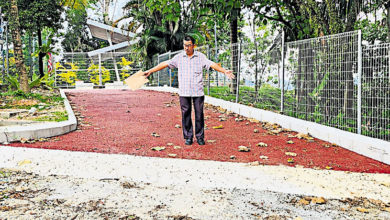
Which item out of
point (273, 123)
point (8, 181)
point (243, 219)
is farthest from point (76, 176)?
point (273, 123)

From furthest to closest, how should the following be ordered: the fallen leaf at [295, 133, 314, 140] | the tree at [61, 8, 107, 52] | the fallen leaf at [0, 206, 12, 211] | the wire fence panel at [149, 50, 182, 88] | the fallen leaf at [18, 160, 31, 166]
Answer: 1. the tree at [61, 8, 107, 52]
2. the wire fence panel at [149, 50, 182, 88]
3. the fallen leaf at [295, 133, 314, 140]
4. the fallen leaf at [18, 160, 31, 166]
5. the fallen leaf at [0, 206, 12, 211]

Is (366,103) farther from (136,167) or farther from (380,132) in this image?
(136,167)

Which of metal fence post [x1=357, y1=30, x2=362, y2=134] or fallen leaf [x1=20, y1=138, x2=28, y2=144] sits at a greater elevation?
metal fence post [x1=357, y1=30, x2=362, y2=134]

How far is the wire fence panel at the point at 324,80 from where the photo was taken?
702 cm

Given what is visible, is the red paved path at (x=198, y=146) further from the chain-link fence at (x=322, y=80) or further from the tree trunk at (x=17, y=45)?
the tree trunk at (x=17, y=45)

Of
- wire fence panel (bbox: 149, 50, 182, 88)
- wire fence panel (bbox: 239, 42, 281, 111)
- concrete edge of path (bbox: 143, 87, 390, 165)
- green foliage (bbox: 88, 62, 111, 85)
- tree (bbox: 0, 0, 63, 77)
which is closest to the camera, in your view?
concrete edge of path (bbox: 143, 87, 390, 165)

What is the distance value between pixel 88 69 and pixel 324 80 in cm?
2314

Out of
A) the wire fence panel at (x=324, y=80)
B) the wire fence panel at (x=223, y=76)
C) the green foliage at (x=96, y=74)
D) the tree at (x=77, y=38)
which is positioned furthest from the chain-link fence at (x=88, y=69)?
the wire fence panel at (x=324, y=80)

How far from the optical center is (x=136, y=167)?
5.27 m

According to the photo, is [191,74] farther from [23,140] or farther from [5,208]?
[5,208]

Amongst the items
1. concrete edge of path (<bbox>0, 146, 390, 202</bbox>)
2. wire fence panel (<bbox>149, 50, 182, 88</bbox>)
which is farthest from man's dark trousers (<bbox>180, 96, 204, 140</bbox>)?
wire fence panel (<bbox>149, 50, 182, 88</bbox>)

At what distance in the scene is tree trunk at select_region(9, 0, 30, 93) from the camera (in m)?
13.0

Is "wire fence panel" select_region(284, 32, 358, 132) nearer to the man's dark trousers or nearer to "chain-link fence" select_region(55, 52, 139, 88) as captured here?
the man's dark trousers

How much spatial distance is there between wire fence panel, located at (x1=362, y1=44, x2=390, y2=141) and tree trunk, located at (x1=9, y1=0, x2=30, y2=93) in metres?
11.0
